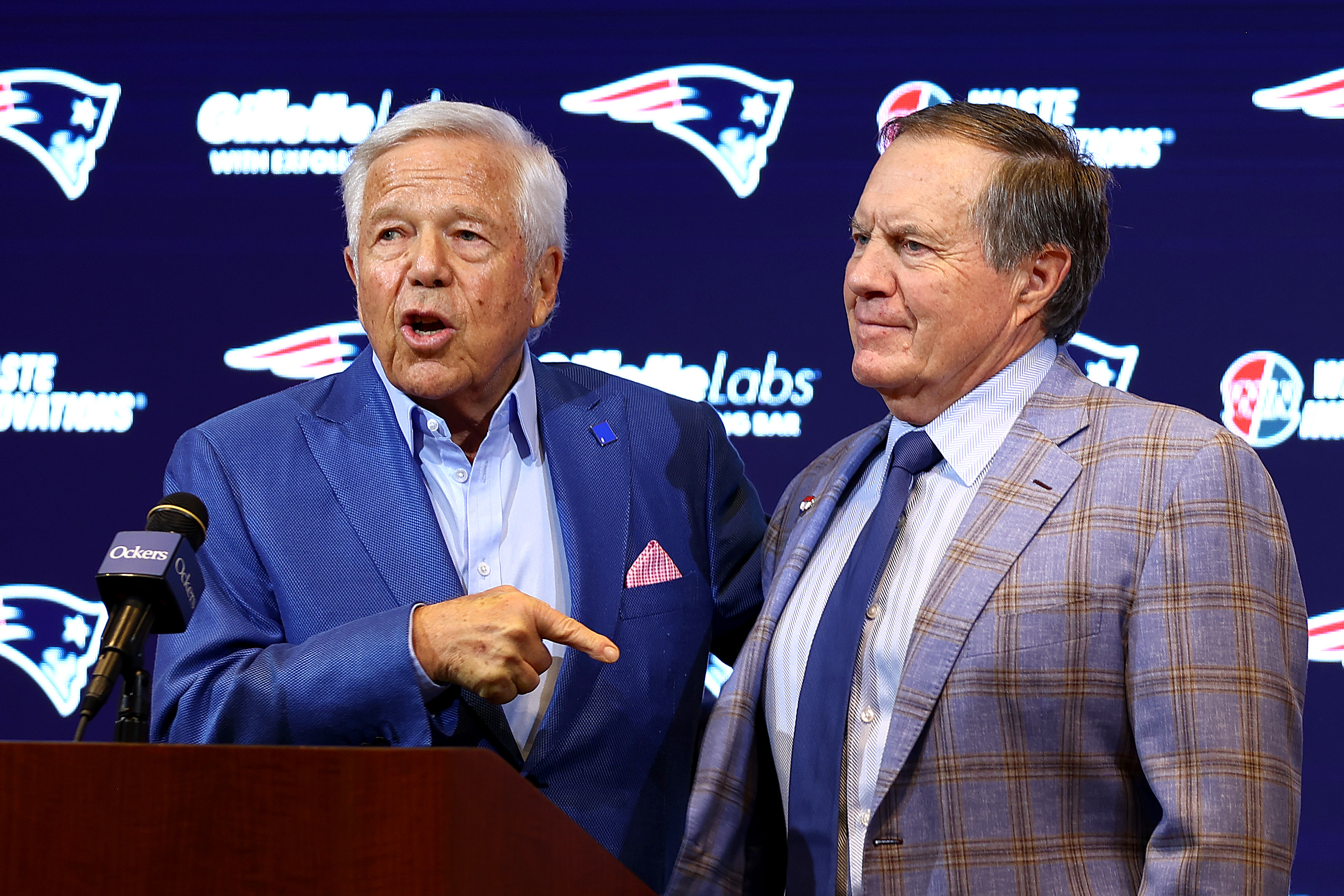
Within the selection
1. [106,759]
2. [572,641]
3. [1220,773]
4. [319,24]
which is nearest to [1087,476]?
[1220,773]

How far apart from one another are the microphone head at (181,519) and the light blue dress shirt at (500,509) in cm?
59

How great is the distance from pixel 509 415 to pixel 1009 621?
0.99 m

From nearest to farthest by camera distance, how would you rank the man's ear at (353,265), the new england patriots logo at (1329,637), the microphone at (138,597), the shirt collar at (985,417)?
the microphone at (138,597), the shirt collar at (985,417), the man's ear at (353,265), the new england patriots logo at (1329,637)

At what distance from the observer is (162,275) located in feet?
11.5

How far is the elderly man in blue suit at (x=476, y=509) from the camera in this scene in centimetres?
195

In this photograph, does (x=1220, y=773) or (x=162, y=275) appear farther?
(x=162, y=275)

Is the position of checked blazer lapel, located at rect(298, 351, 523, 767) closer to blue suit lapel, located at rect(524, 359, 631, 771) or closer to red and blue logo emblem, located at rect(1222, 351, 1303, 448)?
blue suit lapel, located at rect(524, 359, 631, 771)

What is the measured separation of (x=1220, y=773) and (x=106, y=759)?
1249 millimetres

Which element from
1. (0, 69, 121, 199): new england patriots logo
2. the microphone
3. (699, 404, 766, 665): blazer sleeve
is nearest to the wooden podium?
the microphone

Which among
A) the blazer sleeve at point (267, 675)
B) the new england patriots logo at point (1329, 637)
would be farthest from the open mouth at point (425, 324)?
the new england patriots logo at point (1329, 637)

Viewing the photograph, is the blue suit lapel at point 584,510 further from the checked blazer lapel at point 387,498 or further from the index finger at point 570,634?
Answer: the index finger at point 570,634

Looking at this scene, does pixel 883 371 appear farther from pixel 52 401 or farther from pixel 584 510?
pixel 52 401

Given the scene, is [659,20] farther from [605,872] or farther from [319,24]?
[605,872]

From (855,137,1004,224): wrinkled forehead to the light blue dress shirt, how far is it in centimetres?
75
